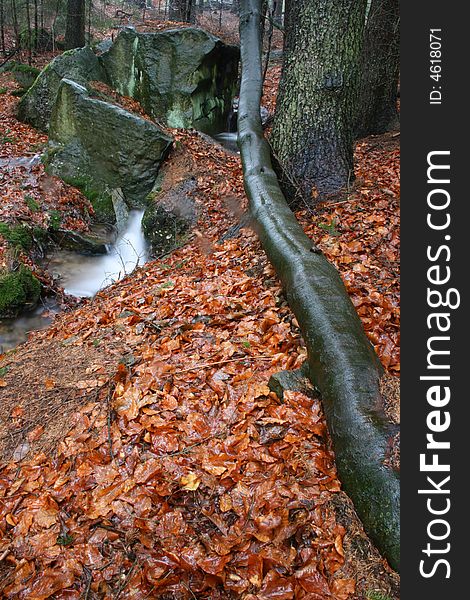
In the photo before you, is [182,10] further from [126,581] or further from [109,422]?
[126,581]

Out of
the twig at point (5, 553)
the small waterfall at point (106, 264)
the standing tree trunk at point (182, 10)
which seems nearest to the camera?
the twig at point (5, 553)

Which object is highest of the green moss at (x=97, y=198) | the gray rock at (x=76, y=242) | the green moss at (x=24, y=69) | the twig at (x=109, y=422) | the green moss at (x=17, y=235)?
the green moss at (x=24, y=69)

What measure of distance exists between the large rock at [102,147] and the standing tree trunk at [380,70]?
→ 4.28m

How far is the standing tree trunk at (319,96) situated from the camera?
4824mm

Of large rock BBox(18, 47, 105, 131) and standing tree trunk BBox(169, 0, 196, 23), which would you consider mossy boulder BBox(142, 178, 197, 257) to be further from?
standing tree trunk BBox(169, 0, 196, 23)

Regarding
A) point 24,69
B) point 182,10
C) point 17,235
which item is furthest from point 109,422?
point 182,10

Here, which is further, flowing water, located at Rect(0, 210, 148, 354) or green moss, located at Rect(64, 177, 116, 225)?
green moss, located at Rect(64, 177, 116, 225)

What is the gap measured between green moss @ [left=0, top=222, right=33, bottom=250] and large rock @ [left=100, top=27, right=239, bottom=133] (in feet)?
15.4

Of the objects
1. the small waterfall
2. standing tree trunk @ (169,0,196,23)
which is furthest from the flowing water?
standing tree trunk @ (169,0,196,23)

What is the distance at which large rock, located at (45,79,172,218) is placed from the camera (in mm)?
9328

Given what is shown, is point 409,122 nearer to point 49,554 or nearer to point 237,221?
point 49,554

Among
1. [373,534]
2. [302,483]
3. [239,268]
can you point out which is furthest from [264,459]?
[239,268]

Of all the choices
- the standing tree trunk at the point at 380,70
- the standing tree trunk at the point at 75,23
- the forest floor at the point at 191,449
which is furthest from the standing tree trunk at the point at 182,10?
the forest floor at the point at 191,449

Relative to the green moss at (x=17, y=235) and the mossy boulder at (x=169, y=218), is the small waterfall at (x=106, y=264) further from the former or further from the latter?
the green moss at (x=17, y=235)
